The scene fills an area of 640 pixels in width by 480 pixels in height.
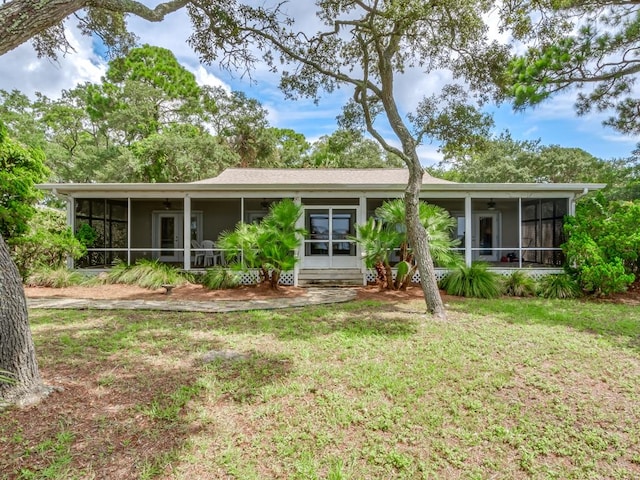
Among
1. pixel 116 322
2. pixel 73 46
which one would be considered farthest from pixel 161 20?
pixel 116 322

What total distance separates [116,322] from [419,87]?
8892 millimetres

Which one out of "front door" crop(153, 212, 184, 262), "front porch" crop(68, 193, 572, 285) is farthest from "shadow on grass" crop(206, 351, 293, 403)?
"front door" crop(153, 212, 184, 262)

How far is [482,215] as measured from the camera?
1505cm

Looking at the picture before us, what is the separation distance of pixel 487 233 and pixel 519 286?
6.26 meters

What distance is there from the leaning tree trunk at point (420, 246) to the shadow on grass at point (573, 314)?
103 centimetres

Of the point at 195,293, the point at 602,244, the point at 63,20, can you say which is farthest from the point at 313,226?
the point at 63,20

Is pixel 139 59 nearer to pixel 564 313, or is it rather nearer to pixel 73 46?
pixel 73 46

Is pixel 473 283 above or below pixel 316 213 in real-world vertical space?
below

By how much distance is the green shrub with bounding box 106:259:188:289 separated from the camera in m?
10.1

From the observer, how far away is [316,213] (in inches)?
517

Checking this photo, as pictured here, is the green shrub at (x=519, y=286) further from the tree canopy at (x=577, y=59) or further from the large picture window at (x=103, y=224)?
the large picture window at (x=103, y=224)

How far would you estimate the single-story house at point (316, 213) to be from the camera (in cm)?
1074

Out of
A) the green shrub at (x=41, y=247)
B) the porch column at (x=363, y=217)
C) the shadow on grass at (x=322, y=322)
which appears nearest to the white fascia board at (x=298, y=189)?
the porch column at (x=363, y=217)

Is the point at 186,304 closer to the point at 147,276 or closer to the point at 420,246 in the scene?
the point at 147,276
